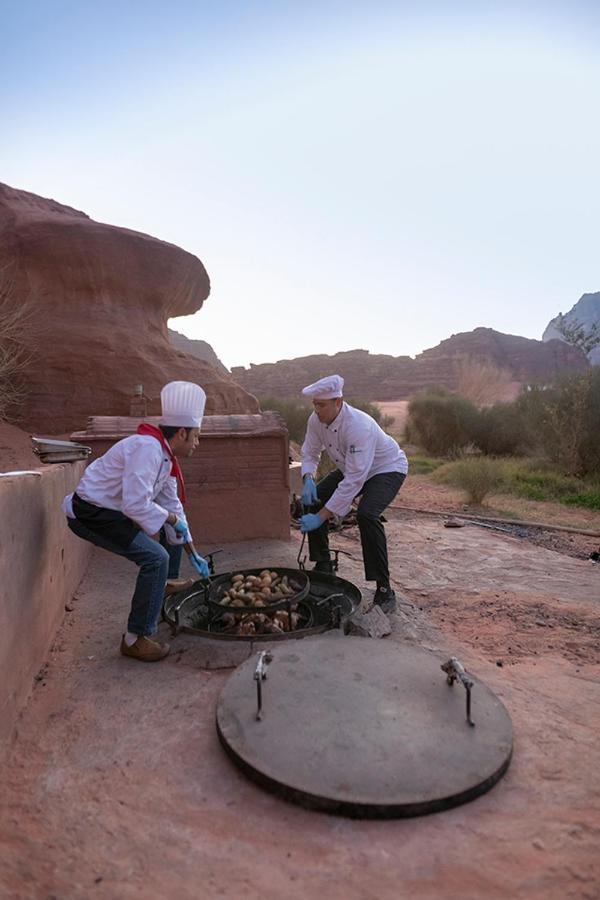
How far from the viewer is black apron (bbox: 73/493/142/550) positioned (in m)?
2.82

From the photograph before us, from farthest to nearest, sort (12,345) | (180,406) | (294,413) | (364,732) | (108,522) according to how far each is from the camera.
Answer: (294,413) < (12,345) < (180,406) < (108,522) < (364,732)

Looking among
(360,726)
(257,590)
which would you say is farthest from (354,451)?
(360,726)

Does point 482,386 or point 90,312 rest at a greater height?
point 90,312

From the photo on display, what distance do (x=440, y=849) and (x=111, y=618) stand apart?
8.36ft

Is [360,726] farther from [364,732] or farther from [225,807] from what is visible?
[225,807]

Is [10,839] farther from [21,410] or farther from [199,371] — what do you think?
[199,371]

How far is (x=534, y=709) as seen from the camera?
2434mm

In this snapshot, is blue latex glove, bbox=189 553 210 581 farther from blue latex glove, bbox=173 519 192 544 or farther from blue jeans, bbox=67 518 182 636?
blue jeans, bbox=67 518 182 636

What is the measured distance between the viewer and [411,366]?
50125 mm

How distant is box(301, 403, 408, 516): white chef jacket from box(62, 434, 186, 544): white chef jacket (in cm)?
123

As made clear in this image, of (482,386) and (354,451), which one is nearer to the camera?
(354,451)

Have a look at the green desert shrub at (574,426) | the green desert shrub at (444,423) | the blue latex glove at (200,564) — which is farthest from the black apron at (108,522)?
the green desert shrub at (444,423)

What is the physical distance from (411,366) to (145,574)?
4927 centimetres

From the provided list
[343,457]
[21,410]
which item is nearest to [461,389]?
[21,410]
